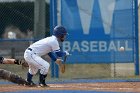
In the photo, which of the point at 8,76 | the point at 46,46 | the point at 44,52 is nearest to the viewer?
the point at 8,76

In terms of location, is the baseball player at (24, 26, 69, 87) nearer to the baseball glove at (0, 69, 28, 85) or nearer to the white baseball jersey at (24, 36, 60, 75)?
the white baseball jersey at (24, 36, 60, 75)

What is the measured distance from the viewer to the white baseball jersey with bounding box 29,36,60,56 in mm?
12609

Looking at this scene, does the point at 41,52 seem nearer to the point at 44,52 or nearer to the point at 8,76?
the point at 44,52

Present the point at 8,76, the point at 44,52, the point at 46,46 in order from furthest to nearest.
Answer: the point at 44,52, the point at 46,46, the point at 8,76

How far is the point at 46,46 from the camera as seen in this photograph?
12.8 metres

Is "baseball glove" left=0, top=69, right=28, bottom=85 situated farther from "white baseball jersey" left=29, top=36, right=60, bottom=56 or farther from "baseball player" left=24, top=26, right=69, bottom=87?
"white baseball jersey" left=29, top=36, right=60, bottom=56

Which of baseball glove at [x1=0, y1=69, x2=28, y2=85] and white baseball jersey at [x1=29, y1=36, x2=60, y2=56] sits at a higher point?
white baseball jersey at [x1=29, y1=36, x2=60, y2=56]

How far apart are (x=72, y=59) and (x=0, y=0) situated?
11.6 ft

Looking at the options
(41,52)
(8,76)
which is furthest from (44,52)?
(8,76)

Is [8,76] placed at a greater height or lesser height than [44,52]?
lesser

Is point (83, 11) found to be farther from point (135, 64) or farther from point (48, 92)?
point (48, 92)

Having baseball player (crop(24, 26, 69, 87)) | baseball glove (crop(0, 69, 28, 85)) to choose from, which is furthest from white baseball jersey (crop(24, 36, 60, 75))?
baseball glove (crop(0, 69, 28, 85))

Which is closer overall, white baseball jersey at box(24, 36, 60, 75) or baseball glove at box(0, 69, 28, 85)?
baseball glove at box(0, 69, 28, 85)

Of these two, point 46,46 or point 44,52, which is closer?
point 46,46
